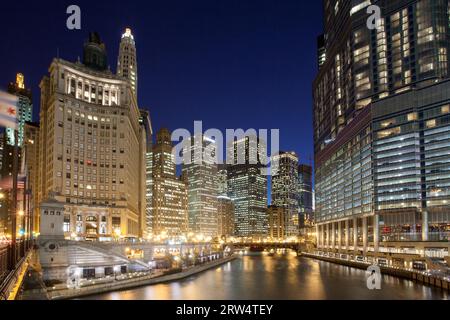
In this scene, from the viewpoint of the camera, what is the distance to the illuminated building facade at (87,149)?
135500mm

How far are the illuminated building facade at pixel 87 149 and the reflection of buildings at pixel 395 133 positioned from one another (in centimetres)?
8423

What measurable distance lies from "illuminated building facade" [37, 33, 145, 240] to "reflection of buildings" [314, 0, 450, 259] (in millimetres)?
84235

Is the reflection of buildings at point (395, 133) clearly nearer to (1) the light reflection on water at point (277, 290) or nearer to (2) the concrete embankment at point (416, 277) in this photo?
(2) the concrete embankment at point (416, 277)

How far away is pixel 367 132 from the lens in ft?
529

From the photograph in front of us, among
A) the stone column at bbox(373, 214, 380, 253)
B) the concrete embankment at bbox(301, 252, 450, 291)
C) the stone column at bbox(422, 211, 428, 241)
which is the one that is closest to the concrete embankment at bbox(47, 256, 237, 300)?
the concrete embankment at bbox(301, 252, 450, 291)

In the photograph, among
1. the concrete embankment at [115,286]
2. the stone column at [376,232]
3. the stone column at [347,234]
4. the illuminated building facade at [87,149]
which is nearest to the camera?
the concrete embankment at [115,286]

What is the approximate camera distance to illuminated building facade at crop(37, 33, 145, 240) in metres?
136

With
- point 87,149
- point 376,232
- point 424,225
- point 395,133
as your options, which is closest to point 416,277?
point 424,225

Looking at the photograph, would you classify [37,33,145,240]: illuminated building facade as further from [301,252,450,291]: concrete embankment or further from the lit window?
the lit window

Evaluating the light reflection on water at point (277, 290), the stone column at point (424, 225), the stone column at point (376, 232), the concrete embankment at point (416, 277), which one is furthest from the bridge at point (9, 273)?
the stone column at point (376, 232)

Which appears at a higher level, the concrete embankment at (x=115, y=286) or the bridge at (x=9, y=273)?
the bridge at (x=9, y=273)

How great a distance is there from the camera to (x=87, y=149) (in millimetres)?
141875
